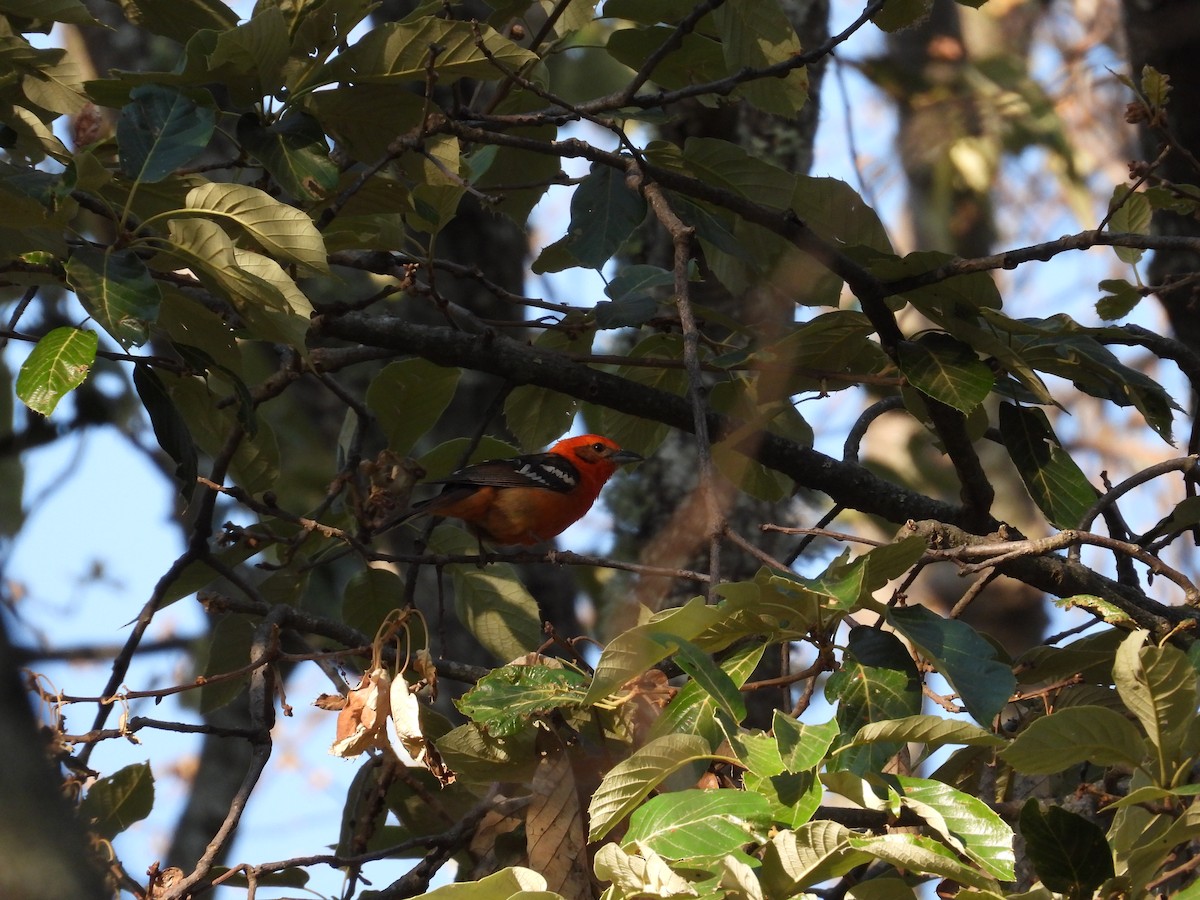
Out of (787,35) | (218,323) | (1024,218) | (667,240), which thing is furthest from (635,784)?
(1024,218)

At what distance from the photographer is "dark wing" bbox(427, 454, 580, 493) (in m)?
5.85

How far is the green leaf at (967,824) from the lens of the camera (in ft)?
6.00

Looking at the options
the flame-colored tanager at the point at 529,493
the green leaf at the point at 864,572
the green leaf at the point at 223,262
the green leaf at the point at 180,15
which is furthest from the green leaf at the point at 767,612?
the flame-colored tanager at the point at 529,493

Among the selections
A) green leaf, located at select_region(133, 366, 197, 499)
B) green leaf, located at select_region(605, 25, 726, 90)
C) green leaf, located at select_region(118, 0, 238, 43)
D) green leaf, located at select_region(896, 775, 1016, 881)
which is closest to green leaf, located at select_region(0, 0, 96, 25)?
green leaf, located at select_region(118, 0, 238, 43)

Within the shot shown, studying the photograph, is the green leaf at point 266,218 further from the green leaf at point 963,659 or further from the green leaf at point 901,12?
the green leaf at point 901,12

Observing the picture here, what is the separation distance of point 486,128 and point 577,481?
3232 millimetres

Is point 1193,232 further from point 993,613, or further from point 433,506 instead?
point 993,613

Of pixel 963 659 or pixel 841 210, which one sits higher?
pixel 841 210

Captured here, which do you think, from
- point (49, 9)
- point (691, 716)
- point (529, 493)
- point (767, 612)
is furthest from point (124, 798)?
point (529, 493)

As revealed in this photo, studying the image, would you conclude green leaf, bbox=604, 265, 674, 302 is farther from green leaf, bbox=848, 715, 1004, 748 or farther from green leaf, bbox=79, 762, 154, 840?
green leaf, bbox=848, 715, 1004, 748

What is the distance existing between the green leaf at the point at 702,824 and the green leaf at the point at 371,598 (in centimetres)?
227

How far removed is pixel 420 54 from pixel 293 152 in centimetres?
41

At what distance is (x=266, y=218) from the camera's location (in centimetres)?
283

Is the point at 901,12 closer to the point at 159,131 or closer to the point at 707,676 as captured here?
the point at 159,131
